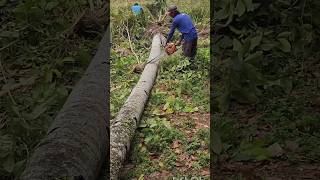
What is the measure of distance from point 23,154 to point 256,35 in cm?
282

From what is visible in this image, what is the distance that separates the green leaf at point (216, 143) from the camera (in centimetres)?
366

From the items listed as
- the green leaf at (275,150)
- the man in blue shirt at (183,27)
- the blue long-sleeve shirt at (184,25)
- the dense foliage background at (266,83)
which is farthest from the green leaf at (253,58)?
the green leaf at (275,150)

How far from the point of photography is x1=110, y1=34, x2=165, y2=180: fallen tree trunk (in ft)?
11.5

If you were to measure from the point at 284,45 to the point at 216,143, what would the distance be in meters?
1.69

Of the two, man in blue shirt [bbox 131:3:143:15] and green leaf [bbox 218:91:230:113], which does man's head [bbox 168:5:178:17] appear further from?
man in blue shirt [bbox 131:3:143:15]

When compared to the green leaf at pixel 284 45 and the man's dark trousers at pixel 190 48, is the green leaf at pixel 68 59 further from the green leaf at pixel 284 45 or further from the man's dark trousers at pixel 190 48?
the green leaf at pixel 284 45

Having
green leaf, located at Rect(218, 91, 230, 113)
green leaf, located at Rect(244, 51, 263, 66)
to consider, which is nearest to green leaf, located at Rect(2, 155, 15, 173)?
green leaf, located at Rect(218, 91, 230, 113)

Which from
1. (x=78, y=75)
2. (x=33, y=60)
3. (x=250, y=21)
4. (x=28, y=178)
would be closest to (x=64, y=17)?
(x=33, y=60)

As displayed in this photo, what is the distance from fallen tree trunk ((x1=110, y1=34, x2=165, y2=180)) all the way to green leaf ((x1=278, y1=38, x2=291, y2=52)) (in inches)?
48.4

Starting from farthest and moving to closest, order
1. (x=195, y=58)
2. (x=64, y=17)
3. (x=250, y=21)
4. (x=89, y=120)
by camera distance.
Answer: (x=64, y=17)
(x=250, y=21)
(x=195, y=58)
(x=89, y=120)

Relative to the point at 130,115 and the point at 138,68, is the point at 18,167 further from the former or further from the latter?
the point at 138,68

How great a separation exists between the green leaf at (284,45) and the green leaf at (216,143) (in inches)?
57.3

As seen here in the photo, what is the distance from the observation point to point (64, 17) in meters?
6.47

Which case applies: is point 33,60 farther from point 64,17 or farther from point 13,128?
A: point 13,128
